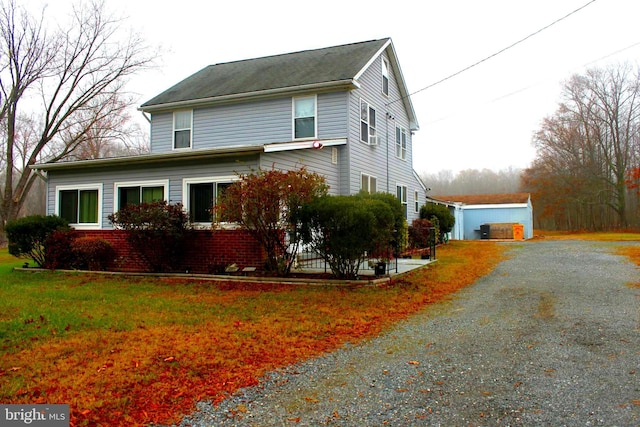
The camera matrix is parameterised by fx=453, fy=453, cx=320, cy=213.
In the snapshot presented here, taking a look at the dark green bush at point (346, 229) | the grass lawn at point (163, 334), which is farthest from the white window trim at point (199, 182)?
the dark green bush at point (346, 229)

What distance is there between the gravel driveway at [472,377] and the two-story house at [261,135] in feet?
22.4

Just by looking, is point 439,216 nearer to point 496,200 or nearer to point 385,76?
point 385,76

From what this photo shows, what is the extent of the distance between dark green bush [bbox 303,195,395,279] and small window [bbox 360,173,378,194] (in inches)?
238

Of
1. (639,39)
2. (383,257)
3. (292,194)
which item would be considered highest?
(639,39)

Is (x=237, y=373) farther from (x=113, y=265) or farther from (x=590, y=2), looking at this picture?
(x=590, y=2)

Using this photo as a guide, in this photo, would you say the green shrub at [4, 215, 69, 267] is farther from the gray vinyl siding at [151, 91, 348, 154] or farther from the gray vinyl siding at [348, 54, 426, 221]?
the gray vinyl siding at [348, 54, 426, 221]

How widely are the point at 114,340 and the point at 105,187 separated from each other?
29.7ft

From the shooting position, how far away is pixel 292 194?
9703 mm

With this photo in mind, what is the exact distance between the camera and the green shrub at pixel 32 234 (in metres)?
12.7

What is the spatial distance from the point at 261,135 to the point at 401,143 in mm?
7483

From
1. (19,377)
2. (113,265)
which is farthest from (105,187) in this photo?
(19,377)

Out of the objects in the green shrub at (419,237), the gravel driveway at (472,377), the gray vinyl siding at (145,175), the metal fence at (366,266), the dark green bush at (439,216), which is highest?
the gray vinyl siding at (145,175)

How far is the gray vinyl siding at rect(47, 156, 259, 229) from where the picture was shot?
38.4 ft

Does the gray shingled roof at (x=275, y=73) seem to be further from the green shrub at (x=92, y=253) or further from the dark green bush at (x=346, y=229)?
the green shrub at (x=92, y=253)
